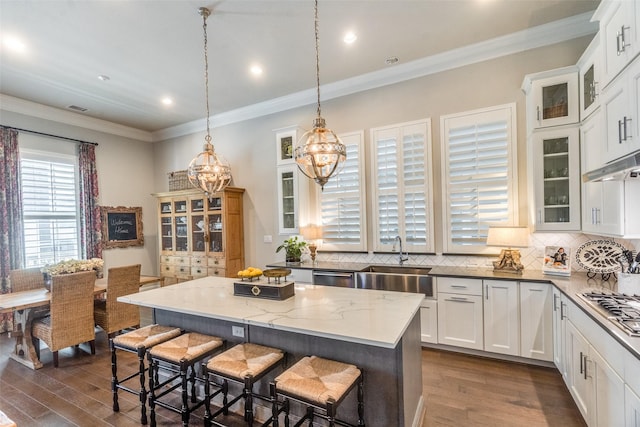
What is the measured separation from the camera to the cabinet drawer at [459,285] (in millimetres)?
3174

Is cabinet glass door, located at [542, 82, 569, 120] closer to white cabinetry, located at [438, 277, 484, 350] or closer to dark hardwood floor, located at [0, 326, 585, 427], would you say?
white cabinetry, located at [438, 277, 484, 350]

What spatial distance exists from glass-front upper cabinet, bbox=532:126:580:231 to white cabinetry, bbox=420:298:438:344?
4.39 feet

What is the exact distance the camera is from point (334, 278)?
391cm

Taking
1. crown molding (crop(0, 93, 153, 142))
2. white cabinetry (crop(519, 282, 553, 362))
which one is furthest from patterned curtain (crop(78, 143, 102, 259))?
white cabinetry (crop(519, 282, 553, 362))

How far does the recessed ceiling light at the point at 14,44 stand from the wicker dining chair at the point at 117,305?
2.61 m

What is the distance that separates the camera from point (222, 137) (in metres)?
5.67

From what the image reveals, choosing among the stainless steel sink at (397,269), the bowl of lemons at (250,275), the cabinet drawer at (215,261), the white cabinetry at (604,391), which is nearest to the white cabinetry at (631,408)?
the white cabinetry at (604,391)

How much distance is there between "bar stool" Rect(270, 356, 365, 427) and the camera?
4.97ft

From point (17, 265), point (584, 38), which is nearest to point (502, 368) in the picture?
point (584, 38)

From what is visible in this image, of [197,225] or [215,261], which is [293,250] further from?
[197,225]

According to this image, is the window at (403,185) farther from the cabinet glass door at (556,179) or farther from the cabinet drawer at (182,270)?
the cabinet drawer at (182,270)

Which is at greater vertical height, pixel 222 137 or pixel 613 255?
pixel 222 137

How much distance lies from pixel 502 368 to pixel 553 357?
1.49ft

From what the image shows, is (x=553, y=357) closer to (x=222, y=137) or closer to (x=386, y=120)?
(x=386, y=120)
